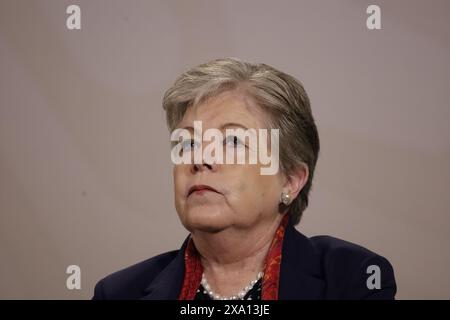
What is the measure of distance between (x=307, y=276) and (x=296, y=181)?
32 cm

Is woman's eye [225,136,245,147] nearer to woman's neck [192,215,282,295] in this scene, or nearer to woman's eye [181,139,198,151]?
woman's eye [181,139,198,151]

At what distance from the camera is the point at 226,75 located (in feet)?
6.10

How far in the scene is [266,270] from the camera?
70.3 inches

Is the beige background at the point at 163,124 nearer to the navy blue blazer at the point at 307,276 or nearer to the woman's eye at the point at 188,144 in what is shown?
the navy blue blazer at the point at 307,276

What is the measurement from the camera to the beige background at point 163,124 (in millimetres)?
2496

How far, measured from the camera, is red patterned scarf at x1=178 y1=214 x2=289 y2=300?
174 cm

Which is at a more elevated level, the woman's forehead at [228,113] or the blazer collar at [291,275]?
the woman's forehead at [228,113]

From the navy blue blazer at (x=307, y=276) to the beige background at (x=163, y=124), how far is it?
701mm

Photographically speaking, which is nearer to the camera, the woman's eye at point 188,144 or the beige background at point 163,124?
the woman's eye at point 188,144

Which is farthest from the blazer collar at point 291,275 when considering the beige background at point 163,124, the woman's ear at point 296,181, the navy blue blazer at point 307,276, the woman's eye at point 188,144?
the beige background at point 163,124

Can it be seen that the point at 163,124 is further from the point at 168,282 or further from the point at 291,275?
the point at 291,275

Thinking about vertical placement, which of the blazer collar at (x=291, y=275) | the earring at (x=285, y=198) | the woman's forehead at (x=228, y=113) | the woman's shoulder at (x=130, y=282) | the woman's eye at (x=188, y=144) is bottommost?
the woman's shoulder at (x=130, y=282)

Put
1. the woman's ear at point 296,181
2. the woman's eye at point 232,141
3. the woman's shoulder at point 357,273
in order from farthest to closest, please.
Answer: the woman's ear at point 296,181
the woman's eye at point 232,141
the woman's shoulder at point 357,273

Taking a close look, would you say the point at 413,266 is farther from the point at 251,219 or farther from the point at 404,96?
the point at 251,219
